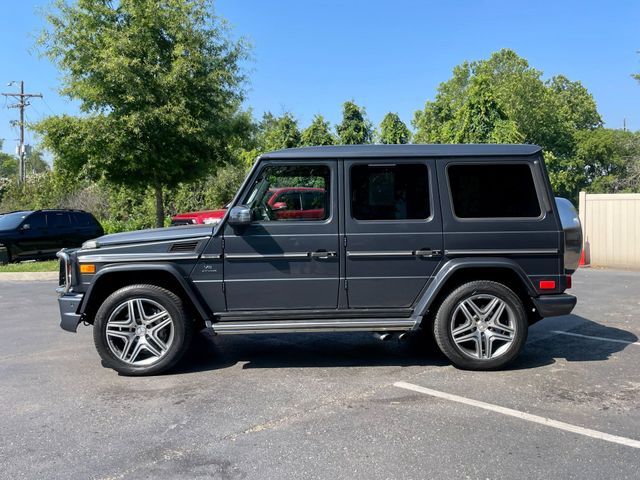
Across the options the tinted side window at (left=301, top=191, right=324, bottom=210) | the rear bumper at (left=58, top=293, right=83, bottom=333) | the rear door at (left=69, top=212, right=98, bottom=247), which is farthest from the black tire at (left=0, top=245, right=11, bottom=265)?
the tinted side window at (left=301, top=191, right=324, bottom=210)

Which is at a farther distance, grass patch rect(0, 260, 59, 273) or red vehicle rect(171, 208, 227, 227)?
grass patch rect(0, 260, 59, 273)

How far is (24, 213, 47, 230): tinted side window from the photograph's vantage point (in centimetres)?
1580

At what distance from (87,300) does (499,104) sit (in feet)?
56.0

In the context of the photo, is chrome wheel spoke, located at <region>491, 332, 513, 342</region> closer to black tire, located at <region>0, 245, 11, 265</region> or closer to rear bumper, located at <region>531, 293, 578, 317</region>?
rear bumper, located at <region>531, 293, 578, 317</region>

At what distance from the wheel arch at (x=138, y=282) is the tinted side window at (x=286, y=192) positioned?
92cm

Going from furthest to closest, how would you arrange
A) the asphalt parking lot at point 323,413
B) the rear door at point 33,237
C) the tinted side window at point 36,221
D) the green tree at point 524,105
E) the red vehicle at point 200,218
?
the green tree at point 524,105 → the tinted side window at point 36,221 → the rear door at point 33,237 → the red vehicle at point 200,218 → the asphalt parking lot at point 323,413

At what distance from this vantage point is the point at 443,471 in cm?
328

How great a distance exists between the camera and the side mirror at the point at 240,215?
16.2 ft

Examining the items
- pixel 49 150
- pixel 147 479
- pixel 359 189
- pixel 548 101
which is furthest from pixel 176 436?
pixel 548 101

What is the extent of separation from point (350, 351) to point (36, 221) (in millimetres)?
13117

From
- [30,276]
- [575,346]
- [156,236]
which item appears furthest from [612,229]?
[30,276]

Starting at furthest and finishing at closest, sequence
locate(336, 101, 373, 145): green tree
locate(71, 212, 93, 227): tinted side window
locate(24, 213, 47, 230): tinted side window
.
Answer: locate(336, 101, 373, 145): green tree → locate(71, 212, 93, 227): tinted side window → locate(24, 213, 47, 230): tinted side window

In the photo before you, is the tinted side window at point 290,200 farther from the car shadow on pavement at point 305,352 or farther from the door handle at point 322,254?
the car shadow on pavement at point 305,352

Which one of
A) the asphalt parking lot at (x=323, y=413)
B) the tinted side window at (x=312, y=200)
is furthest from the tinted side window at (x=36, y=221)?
the tinted side window at (x=312, y=200)
